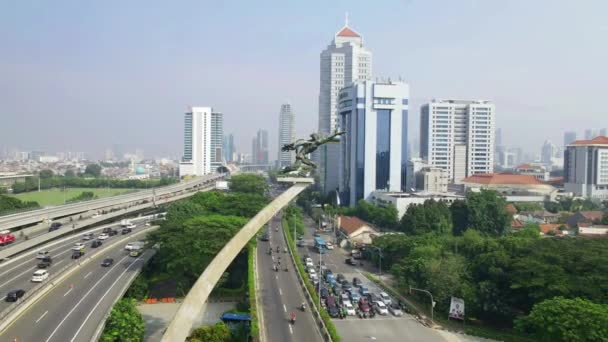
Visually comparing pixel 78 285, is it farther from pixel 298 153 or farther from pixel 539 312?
pixel 539 312

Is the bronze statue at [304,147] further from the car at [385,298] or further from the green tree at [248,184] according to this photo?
the green tree at [248,184]

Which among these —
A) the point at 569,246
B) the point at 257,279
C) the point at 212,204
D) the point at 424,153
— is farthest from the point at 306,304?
the point at 424,153

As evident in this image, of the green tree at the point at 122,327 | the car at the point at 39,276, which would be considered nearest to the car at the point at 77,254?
the car at the point at 39,276

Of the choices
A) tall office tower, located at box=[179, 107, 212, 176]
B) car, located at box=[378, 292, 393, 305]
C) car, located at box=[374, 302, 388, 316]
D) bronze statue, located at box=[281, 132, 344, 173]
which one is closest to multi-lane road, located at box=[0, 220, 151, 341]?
bronze statue, located at box=[281, 132, 344, 173]

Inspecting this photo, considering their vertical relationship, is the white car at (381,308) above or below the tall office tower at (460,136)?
below

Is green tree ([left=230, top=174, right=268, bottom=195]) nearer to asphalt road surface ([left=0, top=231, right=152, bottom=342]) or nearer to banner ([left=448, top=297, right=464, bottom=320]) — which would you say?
asphalt road surface ([left=0, top=231, right=152, bottom=342])

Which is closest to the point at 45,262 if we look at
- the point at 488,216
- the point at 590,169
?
the point at 488,216
